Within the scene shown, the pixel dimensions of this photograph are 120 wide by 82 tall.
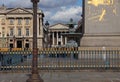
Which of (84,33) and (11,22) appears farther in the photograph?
(11,22)

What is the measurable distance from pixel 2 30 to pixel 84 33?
6086 inches

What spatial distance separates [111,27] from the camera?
109ft

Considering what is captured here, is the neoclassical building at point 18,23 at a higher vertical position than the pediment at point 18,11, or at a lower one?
lower

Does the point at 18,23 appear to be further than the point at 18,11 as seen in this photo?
Yes

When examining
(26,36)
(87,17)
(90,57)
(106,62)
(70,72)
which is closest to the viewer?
(70,72)

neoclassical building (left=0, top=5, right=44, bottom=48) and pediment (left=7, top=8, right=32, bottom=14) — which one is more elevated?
pediment (left=7, top=8, right=32, bottom=14)

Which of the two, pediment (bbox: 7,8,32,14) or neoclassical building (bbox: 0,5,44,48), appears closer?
neoclassical building (bbox: 0,5,44,48)

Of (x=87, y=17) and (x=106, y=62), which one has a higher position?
(x=87, y=17)

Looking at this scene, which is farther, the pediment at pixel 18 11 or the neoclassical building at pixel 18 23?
the pediment at pixel 18 11

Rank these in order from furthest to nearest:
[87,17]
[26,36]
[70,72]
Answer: [26,36] → [87,17] → [70,72]

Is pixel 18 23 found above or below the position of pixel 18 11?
below

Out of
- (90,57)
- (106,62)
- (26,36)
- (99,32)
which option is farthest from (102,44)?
(26,36)

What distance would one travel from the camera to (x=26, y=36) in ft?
597

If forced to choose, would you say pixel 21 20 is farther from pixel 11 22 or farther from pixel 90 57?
pixel 90 57
